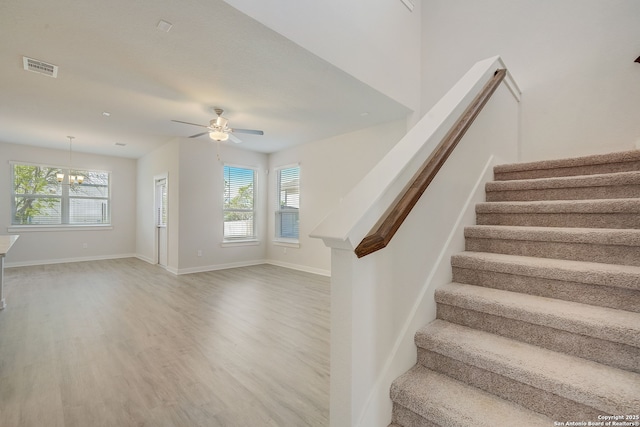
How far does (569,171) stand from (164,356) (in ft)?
12.0

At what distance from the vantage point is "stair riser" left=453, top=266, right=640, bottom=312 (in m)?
1.27

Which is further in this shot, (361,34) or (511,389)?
(361,34)

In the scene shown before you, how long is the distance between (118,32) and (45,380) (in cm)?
277

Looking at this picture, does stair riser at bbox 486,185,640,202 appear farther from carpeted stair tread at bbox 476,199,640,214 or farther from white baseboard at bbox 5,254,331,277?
white baseboard at bbox 5,254,331,277

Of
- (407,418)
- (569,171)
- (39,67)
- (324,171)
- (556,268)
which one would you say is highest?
(39,67)

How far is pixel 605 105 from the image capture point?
321 centimetres

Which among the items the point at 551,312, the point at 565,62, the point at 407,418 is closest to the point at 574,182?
the point at 551,312

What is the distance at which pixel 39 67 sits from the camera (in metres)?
2.96

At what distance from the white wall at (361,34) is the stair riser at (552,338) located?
2.61 meters

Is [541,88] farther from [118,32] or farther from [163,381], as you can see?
[163,381]

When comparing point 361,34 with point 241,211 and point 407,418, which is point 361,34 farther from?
point 241,211

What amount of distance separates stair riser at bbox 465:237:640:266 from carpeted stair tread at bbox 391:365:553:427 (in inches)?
36.5

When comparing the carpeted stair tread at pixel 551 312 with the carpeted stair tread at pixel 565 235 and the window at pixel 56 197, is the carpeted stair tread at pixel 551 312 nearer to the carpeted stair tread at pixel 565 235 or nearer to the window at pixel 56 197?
the carpeted stair tread at pixel 565 235

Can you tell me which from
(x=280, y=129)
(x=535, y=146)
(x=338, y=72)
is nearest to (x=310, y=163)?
(x=280, y=129)
